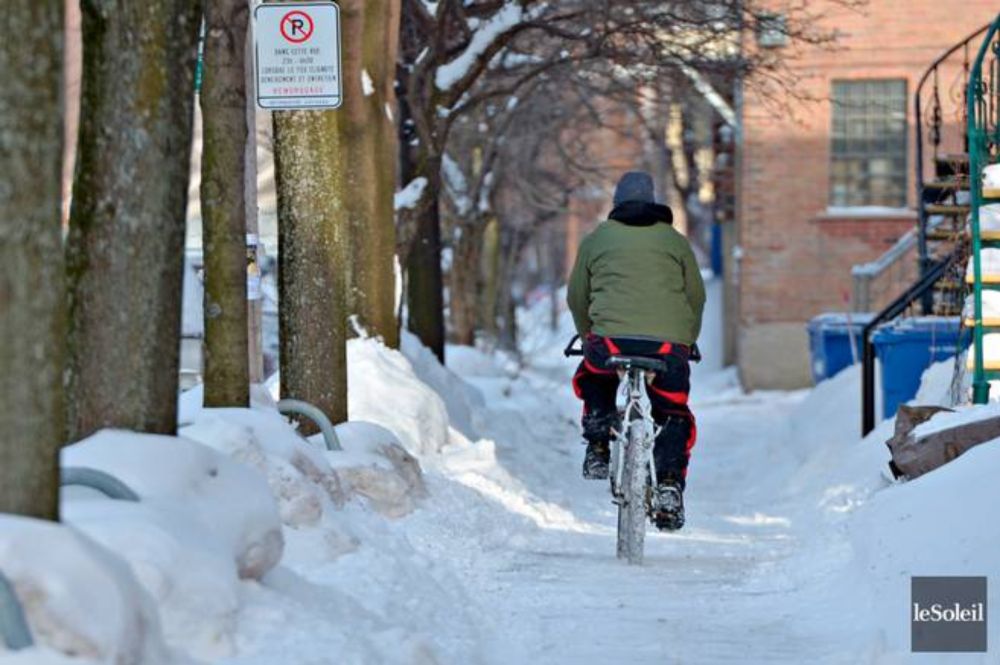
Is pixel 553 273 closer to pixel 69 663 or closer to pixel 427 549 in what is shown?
pixel 427 549

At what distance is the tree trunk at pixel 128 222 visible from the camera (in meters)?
6.57

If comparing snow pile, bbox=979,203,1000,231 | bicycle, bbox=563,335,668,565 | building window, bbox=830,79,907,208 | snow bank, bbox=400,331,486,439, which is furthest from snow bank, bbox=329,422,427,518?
building window, bbox=830,79,907,208

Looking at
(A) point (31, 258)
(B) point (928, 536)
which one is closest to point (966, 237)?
(B) point (928, 536)

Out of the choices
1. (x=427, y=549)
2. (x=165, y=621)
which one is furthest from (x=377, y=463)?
(x=165, y=621)

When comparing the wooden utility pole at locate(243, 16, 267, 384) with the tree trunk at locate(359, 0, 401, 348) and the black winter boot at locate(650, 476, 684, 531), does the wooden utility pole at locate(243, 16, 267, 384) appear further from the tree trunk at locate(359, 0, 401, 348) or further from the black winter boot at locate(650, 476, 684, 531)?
the tree trunk at locate(359, 0, 401, 348)

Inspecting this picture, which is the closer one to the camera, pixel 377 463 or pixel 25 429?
pixel 25 429

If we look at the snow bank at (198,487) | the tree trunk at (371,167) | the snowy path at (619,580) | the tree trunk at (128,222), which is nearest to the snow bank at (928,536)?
the snowy path at (619,580)

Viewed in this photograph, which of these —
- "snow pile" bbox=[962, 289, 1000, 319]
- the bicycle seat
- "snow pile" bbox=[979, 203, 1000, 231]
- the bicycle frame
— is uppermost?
"snow pile" bbox=[979, 203, 1000, 231]

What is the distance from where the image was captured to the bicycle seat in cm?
992

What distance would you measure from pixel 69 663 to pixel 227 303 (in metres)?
4.83

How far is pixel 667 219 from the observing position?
10.3 meters

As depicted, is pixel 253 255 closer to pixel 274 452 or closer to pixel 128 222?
pixel 274 452

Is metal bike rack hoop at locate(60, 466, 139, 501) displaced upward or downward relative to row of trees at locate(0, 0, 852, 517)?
downward

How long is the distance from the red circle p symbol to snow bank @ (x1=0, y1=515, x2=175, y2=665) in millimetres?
6167
